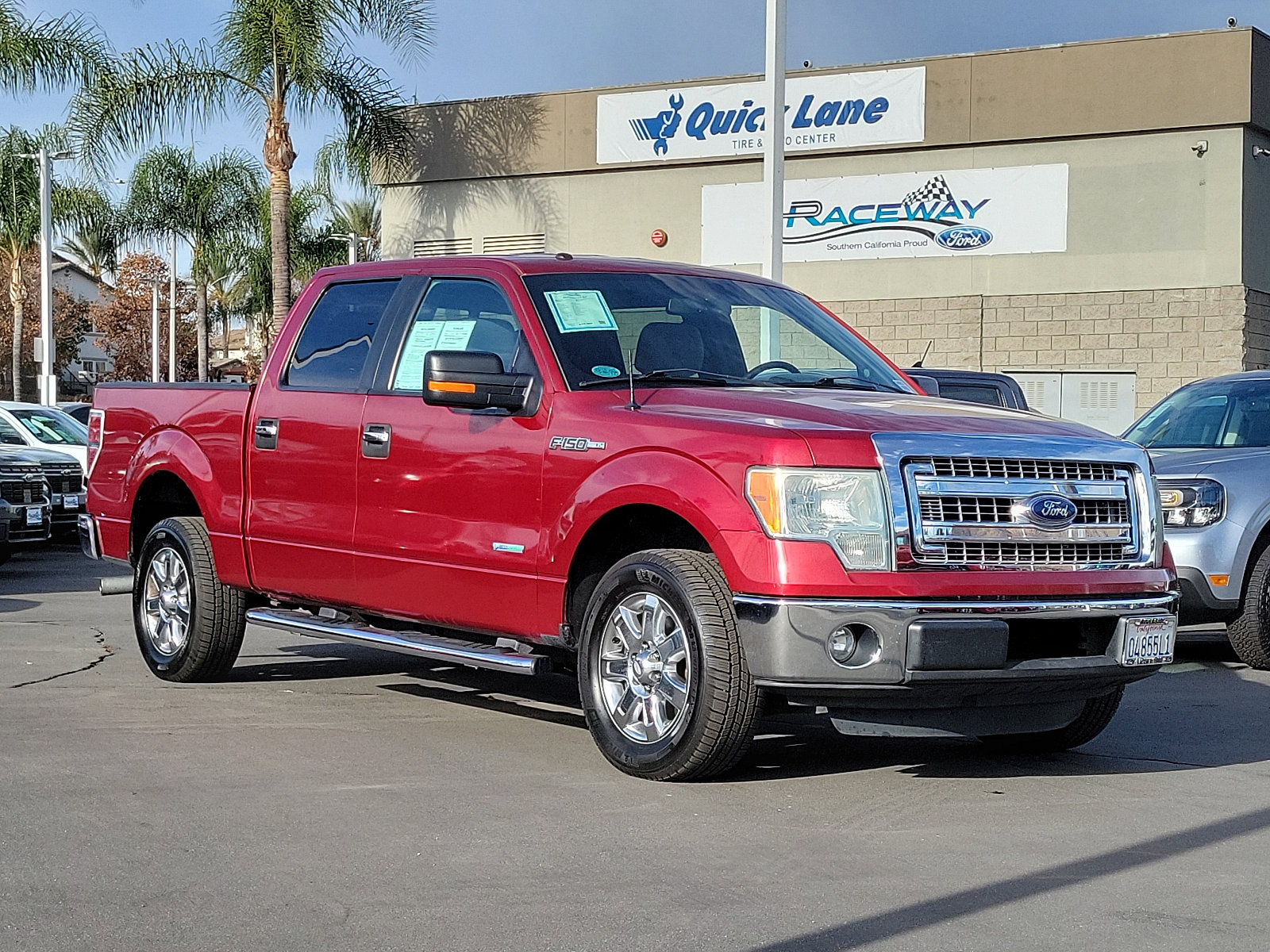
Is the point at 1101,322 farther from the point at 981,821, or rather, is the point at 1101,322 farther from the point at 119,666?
the point at 981,821

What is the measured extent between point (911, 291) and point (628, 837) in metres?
23.9

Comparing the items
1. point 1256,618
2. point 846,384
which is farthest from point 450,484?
point 1256,618

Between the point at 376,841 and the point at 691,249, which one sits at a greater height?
the point at 691,249

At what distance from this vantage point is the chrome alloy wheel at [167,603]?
8.51 m

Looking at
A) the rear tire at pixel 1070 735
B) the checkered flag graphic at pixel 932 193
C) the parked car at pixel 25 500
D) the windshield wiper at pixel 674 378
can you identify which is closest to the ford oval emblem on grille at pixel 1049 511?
Result: the rear tire at pixel 1070 735

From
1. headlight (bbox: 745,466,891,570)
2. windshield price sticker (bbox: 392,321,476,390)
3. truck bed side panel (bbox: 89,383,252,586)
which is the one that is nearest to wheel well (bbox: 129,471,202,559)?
truck bed side panel (bbox: 89,383,252,586)

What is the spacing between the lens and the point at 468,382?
658 centimetres

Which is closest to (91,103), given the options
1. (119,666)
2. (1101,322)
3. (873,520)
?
(1101,322)

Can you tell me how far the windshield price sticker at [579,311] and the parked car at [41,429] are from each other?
1342 cm

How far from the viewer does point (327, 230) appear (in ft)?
175

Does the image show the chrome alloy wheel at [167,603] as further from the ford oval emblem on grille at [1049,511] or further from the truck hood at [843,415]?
the ford oval emblem on grille at [1049,511]

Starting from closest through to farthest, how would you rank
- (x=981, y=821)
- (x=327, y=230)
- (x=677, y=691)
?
(x=981, y=821) < (x=677, y=691) < (x=327, y=230)

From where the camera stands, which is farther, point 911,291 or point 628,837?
point 911,291

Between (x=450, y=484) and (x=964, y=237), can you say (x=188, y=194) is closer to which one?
(x=964, y=237)
